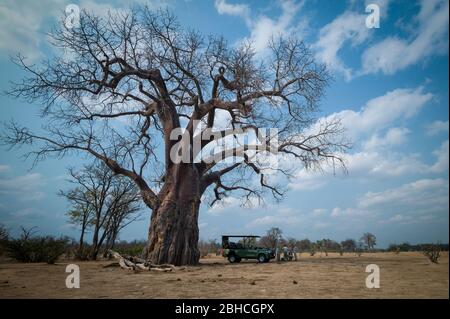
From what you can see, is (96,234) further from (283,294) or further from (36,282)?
(283,294)

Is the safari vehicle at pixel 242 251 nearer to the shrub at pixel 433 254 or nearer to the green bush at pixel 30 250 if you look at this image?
the shrub at pixel 433 254

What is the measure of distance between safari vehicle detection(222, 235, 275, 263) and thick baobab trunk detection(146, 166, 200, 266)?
465cm

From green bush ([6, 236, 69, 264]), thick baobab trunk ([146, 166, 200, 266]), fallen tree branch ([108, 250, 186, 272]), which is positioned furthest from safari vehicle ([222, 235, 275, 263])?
green bush ([6, 236, 69, 264])

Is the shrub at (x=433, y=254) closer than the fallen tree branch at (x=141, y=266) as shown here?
No

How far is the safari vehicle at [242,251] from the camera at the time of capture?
17847 mm

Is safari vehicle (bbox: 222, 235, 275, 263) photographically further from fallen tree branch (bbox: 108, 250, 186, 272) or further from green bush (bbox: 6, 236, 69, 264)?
green bush (bbox: 6, 236, 69, 264)

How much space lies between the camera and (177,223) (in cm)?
1366

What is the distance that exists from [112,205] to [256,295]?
21.7 metres

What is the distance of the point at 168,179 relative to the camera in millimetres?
14453

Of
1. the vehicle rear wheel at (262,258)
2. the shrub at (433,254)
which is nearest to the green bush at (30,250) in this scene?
the vehicle rear wheel at (262,258)

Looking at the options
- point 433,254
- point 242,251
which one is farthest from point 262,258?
point 433,254

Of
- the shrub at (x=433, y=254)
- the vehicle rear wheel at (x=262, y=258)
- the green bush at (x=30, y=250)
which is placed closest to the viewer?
the shrub at (x=433, y=254)

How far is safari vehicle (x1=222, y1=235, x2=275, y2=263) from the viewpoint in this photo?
58.6 ft

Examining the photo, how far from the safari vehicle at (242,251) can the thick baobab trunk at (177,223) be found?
4651 mm
